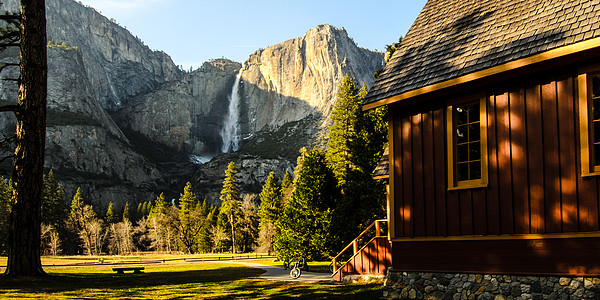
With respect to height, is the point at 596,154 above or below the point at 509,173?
above

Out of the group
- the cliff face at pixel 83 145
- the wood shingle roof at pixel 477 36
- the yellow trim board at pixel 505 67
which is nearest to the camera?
the yellow trim board at pixel 505 67

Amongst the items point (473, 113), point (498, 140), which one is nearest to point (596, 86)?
point (498, 140)

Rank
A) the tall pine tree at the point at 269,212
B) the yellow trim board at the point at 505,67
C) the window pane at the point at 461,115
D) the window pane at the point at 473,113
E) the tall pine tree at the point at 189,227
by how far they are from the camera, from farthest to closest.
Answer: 1. the tall pine tree at the point at 189,227
2. the tall pine tree at the point at 269,212
3. the window pane at the point at 461,115
4. the window pane at the point at 473,113
5. the yellow trim board at the point at 505,67

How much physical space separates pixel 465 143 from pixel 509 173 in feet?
3.94

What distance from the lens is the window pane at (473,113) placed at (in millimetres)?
10617

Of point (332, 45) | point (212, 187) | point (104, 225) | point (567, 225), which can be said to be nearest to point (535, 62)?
point (567, 225)

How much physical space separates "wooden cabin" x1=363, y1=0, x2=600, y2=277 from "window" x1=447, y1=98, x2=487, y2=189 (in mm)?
22

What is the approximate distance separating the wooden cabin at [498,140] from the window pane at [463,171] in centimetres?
2

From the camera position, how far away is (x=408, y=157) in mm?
11641

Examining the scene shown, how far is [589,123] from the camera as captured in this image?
338 inches

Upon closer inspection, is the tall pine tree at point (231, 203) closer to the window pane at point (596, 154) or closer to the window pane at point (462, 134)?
the window pane at point (462, 134)

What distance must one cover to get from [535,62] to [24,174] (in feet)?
38.4

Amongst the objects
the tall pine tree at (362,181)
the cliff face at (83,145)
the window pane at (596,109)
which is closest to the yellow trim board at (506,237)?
the window pane at (596,109)

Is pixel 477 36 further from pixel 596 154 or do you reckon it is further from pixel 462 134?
pixel 596 154
